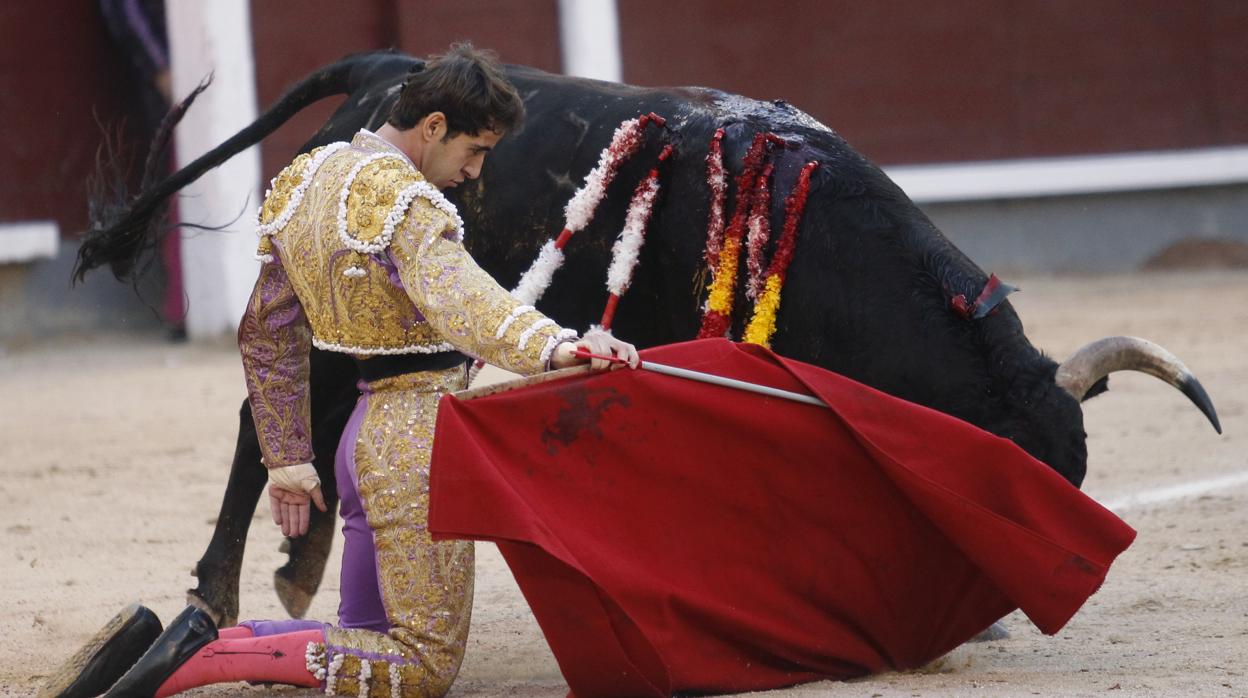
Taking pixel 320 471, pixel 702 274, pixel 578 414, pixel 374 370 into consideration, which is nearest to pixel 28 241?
pixel 320 471

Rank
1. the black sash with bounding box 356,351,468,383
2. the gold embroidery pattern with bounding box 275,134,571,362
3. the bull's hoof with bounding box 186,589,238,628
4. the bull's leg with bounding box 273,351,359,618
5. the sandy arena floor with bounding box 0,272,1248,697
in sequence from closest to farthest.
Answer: the gold embroidery pattern with bounding box 275,134,571,362 < the black sash with bounding box 356,351,468,383 < the sandy arena floor with bounding box 0,272,1248,697 < the bull's hoof with bounding box 186,589,238,628 < the bull's leg with bounding box 273,351,359,618

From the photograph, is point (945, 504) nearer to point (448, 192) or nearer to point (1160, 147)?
point (448, 192)

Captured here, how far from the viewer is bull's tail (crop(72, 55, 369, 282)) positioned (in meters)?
3.54

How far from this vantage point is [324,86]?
3.58 m

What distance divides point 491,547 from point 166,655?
1816 millimetres

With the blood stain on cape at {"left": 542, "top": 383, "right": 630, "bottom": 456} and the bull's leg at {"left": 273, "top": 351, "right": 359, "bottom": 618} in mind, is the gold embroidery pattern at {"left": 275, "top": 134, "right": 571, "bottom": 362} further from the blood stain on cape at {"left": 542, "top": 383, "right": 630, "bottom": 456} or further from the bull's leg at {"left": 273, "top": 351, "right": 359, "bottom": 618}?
the bull's leg at {"left": 273, "top": 351, "right": 359, "bottom": 618}

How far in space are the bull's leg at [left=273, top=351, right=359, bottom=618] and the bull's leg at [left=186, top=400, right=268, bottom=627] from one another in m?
0.14

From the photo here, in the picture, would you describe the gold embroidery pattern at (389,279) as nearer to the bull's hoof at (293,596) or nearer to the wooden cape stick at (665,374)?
the wooden cape stick at (665,374)

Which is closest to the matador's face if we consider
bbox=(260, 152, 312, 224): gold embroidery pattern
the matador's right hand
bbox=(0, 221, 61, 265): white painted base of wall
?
bbox=(260, 152, 312, 224): gold embroidery pattern

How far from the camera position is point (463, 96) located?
2.29 meters

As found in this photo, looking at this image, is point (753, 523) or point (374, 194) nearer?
point (374, 194)

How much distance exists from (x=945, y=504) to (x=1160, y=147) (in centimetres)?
754

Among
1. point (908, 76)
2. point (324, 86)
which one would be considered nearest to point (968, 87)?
point (908, 76)

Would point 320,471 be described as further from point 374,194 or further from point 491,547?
point 374,194
